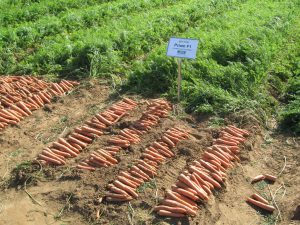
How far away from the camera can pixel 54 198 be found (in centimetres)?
476

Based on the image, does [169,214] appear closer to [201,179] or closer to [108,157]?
[201,179]

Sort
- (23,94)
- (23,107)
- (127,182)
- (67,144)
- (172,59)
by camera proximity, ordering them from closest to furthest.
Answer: (127,182)
(67,144)
(23,107)
(23,94)
(172,59)

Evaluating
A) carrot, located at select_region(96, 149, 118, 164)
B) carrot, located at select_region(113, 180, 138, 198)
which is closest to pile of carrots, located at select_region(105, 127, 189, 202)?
carrot, located at select_region(113, 180, 138, 198)

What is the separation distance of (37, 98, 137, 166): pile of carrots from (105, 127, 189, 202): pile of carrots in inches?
25.4

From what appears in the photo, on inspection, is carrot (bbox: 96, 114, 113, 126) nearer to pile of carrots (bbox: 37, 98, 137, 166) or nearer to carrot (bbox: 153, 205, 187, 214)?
pile of carrots (bbox: 37, 98, 137, 166)

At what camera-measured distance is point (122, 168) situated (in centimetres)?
511

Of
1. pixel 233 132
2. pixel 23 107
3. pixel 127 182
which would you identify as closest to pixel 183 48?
pixel 233 132

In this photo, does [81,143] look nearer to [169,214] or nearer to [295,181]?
[169,214]

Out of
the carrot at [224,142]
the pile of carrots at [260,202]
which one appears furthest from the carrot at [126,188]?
the carrot at [224,142]

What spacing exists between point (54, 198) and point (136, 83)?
10.9 ft

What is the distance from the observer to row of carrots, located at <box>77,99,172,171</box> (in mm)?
5262

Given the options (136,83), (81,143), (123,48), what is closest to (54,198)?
(81,143)

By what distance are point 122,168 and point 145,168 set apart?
0.30 m

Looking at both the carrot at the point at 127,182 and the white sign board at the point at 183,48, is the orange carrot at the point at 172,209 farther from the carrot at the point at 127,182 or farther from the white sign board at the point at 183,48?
the white sign board at the point at 183,48
